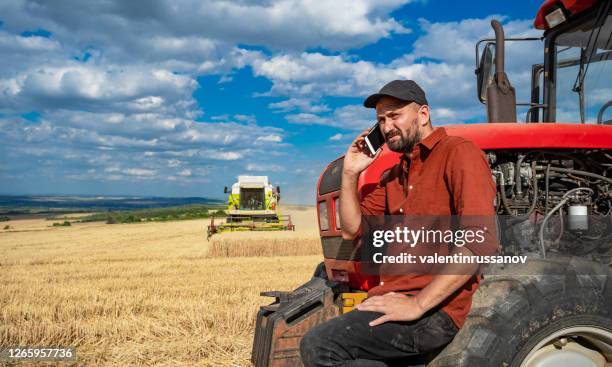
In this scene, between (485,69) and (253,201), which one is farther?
(253,201)

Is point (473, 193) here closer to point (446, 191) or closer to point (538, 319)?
point (446, 191)

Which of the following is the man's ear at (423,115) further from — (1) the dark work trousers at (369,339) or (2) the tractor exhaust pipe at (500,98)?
(2) the tractor exhaust pipe at (500,98)

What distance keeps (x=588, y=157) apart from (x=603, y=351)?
1282 millimetres

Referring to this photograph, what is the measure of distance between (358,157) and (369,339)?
93 centimetres

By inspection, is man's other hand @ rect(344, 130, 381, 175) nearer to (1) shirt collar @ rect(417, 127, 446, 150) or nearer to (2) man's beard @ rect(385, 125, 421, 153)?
(2) man's beard @ rect(385, 125, 421, 153)

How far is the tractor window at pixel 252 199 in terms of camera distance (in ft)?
99.0

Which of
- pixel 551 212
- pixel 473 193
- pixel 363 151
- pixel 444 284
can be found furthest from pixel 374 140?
pixel 551 212

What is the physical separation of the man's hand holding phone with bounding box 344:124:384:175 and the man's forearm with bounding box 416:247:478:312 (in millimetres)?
717

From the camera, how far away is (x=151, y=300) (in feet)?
28.9

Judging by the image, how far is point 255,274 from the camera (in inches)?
495

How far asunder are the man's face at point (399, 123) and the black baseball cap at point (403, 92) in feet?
0.13

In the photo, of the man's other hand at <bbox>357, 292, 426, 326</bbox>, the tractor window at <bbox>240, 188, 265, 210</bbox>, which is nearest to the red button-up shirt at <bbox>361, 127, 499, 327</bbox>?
the man's other hand at <bbox>357, 292, 426, 326</bbox>

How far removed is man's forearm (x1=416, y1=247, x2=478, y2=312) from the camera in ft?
7.93

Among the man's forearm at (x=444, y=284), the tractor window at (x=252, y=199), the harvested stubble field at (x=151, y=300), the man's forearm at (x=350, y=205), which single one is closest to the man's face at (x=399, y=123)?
the man's forearm at (x=350, y=205)
